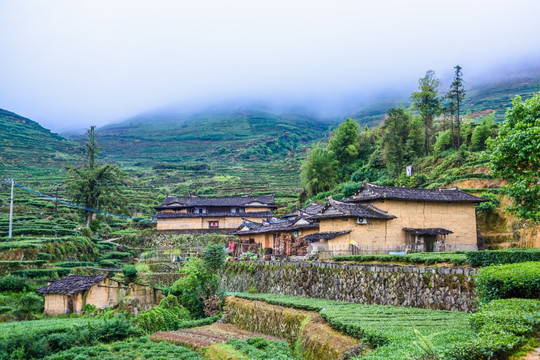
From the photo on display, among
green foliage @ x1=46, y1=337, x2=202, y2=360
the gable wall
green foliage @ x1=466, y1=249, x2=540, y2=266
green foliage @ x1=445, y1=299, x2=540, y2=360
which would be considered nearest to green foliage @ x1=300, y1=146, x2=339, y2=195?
the gable wall

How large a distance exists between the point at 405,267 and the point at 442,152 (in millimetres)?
35707

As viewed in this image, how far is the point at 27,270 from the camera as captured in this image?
29.7m

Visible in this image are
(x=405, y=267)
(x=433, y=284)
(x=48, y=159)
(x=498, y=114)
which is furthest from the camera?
(x=48, y=159)

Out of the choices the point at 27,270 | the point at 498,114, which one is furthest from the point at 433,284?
the point at 498,114

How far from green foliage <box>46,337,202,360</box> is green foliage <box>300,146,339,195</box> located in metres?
43.6

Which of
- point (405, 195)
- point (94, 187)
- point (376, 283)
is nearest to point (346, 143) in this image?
point (405, 195)

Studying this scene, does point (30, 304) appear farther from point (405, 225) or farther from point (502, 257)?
point (502, 257)

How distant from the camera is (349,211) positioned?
92.2 ft

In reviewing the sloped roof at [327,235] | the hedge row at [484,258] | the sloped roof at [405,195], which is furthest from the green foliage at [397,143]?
the hedge row at [484,258]

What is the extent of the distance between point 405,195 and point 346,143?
34.4 metres

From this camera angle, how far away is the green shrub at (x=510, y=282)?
33.1 feet

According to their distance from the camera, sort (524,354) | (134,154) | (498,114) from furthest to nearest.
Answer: (134,154)
(498,114)
(524,354)

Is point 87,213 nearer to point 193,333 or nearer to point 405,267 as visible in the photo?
point 193,333

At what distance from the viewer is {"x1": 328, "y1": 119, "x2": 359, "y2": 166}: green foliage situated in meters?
63.3
